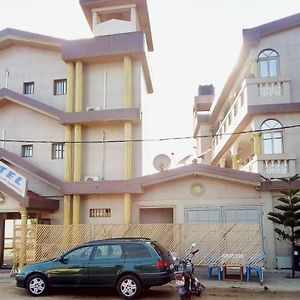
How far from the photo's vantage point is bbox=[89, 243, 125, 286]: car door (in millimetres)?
10242

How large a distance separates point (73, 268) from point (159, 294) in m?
2.39

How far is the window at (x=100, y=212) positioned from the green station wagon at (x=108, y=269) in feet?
20.0

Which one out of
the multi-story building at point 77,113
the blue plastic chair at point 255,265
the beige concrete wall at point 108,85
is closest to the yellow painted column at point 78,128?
the multi-story building at point 77,113

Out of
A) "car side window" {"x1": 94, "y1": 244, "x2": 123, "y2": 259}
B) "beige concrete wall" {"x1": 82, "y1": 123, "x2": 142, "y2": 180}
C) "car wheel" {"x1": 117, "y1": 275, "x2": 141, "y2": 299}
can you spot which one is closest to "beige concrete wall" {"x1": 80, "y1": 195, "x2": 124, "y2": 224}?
"beige concrete wall" {"x1": 82, "y1": 123, "x2": 142, "y2": 180}

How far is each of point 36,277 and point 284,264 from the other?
347 inches

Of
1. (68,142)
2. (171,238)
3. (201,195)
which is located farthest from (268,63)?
(68,142)

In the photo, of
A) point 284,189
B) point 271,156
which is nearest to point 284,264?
point 284,189

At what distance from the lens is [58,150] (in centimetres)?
1884

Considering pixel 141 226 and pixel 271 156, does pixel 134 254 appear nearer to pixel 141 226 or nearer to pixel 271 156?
pixel 141 226

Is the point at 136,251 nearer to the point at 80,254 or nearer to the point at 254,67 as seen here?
the point at 80,254

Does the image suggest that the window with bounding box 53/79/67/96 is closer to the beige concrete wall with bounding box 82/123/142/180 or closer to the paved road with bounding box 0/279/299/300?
the beige concrete wall with bounding box 82/123/142/180

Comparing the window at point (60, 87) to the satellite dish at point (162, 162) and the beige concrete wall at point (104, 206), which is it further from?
the satellite dish at point (162, 162)

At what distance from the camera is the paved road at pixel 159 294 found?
1030cm

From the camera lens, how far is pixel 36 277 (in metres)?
10.8
